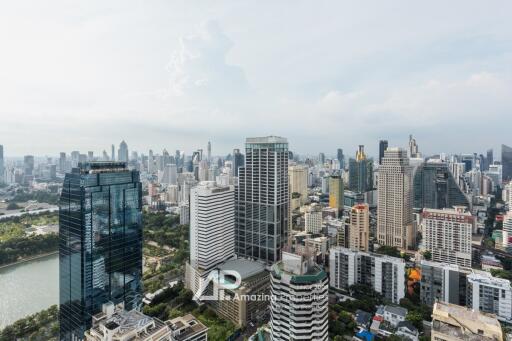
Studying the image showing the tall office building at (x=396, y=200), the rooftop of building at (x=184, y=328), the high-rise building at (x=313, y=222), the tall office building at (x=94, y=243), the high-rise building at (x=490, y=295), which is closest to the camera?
the rooftop of building at (x=184, y=328)

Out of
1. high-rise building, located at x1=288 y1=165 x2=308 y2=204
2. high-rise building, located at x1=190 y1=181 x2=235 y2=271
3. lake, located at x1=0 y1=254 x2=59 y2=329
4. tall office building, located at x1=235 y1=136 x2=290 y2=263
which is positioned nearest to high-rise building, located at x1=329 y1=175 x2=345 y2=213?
high-rise building, located at x1=288 y1=165 x2=308 y2=204

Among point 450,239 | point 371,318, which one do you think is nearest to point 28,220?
point 371,318

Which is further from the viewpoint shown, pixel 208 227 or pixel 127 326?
pixel 208 227

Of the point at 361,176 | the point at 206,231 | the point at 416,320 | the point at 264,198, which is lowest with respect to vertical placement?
the point at 416,320

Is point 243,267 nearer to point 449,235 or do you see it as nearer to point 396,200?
point 449,235

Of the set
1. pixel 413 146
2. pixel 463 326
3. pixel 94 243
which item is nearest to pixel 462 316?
pixel 463 326

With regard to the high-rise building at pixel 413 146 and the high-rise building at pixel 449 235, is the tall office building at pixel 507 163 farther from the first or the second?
the high-rise building at pixel 449 235

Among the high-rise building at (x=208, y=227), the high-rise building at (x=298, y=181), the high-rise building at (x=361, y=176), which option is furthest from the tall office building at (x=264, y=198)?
the high-rise building at (x=361, y=176)
